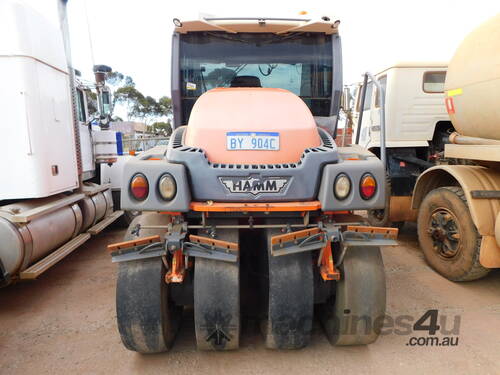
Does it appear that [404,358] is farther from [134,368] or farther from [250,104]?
[250,104]

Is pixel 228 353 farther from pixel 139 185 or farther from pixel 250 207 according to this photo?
pixel 139 185

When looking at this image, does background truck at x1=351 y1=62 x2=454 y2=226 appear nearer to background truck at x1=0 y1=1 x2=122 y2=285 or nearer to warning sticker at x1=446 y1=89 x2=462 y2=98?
warning sticker at x1=446 y1=89 x2=462 y2=98

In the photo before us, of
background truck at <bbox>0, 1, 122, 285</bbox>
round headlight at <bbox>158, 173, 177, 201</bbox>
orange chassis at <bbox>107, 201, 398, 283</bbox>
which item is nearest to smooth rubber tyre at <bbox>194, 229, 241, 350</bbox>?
orange chassis at <bbox>107, 201, 398, 283</bbox>

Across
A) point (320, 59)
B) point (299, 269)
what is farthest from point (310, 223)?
point (320, 59)

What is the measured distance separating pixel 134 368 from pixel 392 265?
3.62m

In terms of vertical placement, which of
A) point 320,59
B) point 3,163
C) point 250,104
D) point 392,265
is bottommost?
point 392,265

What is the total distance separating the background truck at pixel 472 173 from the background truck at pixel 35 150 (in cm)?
464

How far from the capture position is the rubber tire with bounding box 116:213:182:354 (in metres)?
2.68

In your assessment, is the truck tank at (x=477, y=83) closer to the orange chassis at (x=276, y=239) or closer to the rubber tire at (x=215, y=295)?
A: the orange chassis at (x=276, y=239)

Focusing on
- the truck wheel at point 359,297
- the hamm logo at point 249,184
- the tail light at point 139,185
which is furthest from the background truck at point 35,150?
the truck wheel at point 359,297

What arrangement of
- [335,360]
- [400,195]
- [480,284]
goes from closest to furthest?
[335,360] < [480,284] < [400,195]

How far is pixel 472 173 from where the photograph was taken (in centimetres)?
422

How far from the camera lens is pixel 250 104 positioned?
3.15 m

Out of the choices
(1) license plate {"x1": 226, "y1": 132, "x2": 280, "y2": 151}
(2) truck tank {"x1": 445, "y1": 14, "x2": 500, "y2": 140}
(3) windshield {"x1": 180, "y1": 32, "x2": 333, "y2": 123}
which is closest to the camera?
(1) license plate {"x1": 226, "y1": 132, "x2": 280, "y2": 151}
